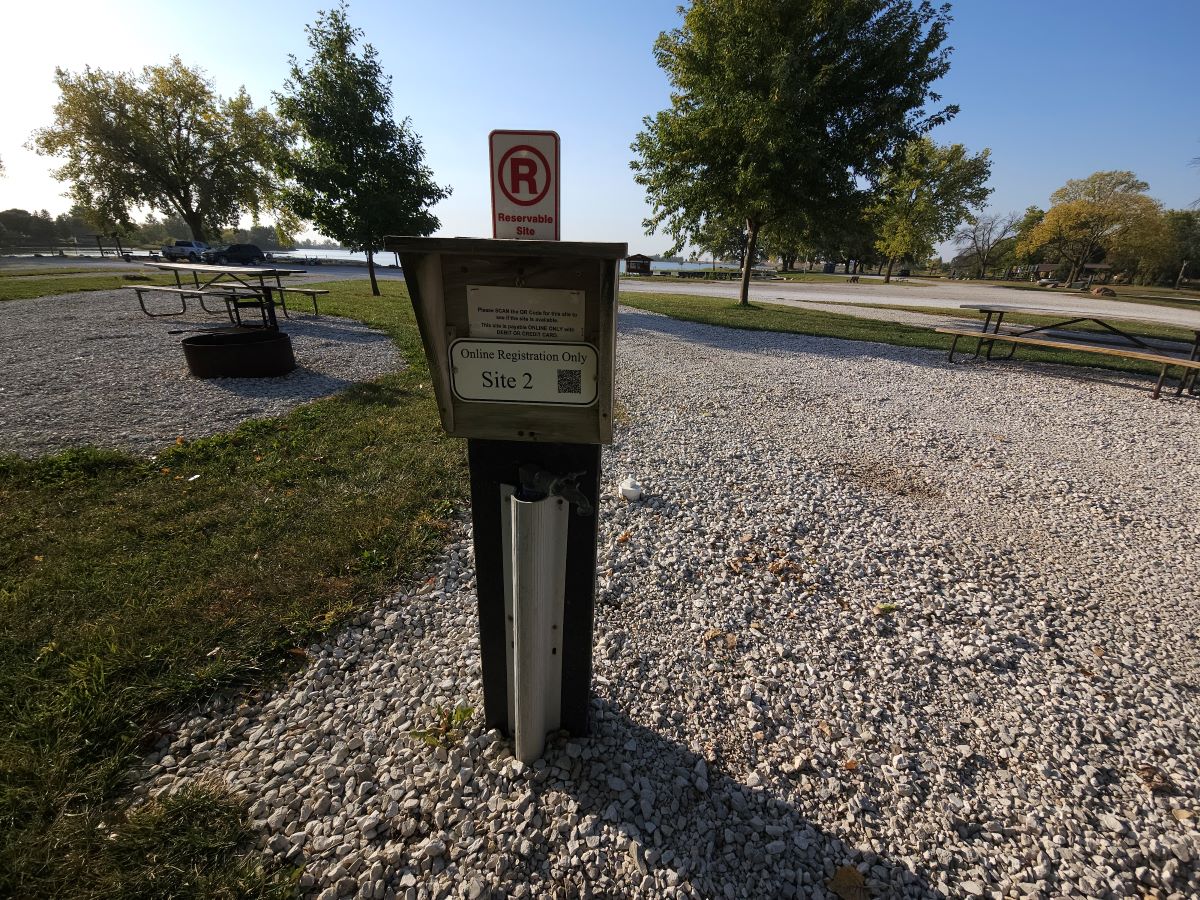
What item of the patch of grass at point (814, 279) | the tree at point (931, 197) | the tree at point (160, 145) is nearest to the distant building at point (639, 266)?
the patch of grass at point (814, 279)

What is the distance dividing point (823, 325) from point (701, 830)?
47.0ft

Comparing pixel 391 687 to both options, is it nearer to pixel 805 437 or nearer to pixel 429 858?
pixel 429 858

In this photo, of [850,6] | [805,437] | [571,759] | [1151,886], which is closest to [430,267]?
[571,759]

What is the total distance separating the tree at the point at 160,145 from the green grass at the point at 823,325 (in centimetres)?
2656

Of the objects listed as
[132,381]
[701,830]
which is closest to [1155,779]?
[701,830]

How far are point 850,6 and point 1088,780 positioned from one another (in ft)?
56.8

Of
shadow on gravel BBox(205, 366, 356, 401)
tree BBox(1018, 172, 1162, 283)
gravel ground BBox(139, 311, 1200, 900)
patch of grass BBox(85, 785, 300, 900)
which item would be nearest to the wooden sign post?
gravel ground BBox(139, 311, 1200, 900)

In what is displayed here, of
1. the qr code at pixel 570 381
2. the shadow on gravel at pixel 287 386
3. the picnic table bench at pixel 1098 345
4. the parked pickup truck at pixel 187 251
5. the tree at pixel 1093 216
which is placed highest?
the tree at pixel 1093 216

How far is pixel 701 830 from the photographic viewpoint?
1.75 metres

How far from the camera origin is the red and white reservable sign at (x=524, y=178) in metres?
1.47

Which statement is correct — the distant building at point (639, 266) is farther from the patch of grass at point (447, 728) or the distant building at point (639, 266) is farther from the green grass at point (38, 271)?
the patch of grass at point (447, 728)

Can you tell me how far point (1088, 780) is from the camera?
1.95m

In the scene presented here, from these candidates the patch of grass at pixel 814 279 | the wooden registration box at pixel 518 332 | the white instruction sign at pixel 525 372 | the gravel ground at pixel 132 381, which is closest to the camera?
the wooden registration box at pixel 518 332

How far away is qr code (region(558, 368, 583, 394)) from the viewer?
1.44 meters
